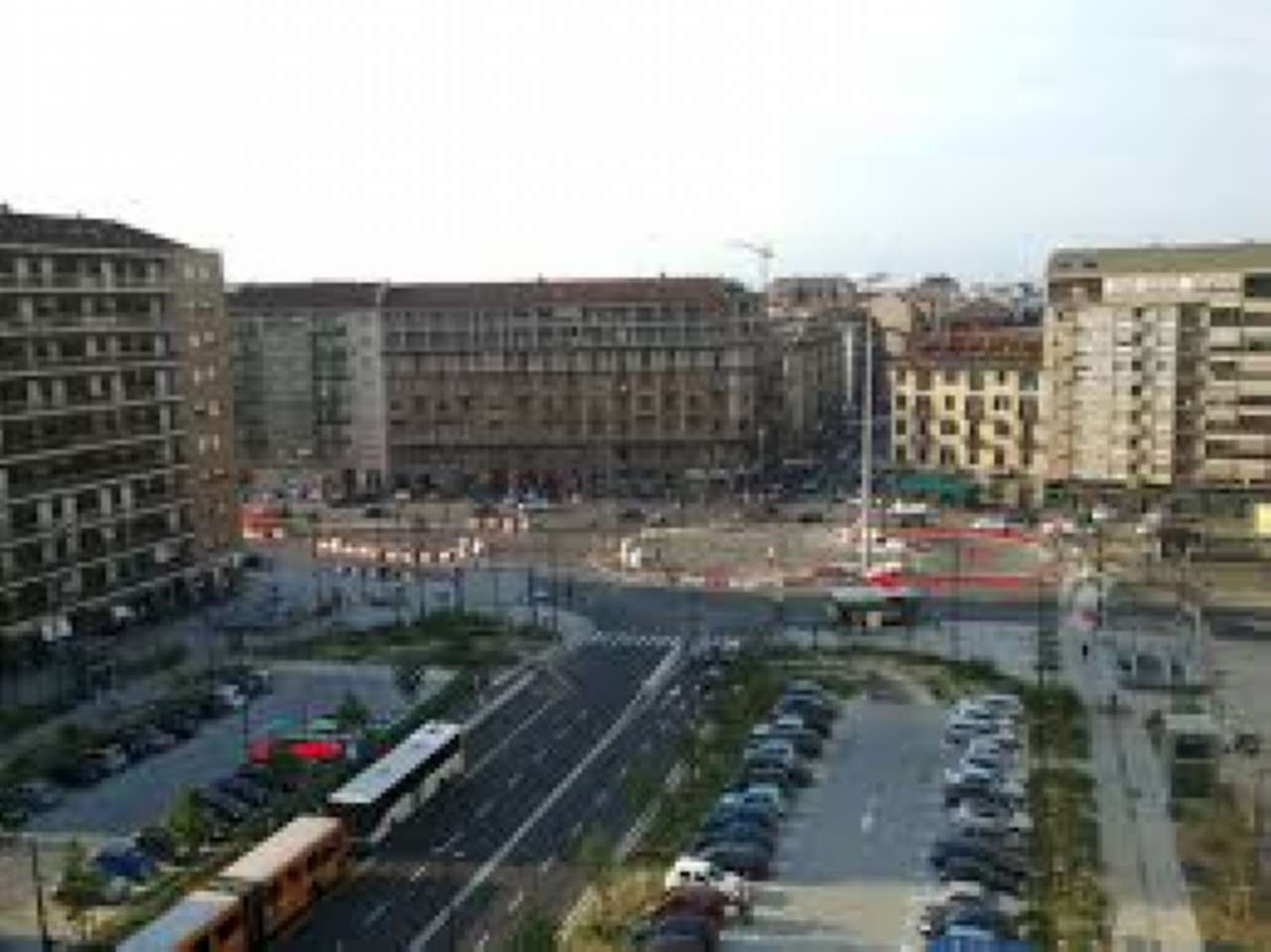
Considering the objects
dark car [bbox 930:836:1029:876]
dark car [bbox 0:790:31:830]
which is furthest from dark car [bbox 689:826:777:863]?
dark car [bbox 0:790:31:830]

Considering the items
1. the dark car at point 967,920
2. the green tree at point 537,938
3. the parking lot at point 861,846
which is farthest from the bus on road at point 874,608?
the green tree at point 537,938

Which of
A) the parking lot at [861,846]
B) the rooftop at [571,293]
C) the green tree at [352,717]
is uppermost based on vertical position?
the rooftop at [571,293]

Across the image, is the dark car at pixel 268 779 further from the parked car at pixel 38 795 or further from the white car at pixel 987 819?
the white car at pixel 987 819

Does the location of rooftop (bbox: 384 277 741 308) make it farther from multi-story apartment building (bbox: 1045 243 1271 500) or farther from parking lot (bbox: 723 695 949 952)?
parking lot (bbox: 723 695 949 952)

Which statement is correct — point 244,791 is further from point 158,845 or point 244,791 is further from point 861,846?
point 861,846

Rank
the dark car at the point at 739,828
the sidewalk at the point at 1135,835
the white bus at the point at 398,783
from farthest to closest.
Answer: the white bus at the point at 398,783 < the dark car at the point at 739,828 < the sidewalk at the point at 1135,835

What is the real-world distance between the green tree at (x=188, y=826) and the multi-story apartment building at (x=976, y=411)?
86.0m

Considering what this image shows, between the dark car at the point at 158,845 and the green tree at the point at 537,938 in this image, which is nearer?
the green tree at the point at 537,938

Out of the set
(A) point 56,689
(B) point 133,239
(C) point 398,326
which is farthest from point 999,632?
(C) point 398,326

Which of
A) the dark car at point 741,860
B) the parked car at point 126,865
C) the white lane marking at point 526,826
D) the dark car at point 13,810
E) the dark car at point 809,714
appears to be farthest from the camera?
the dark car at point 809,714

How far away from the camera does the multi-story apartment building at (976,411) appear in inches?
5034

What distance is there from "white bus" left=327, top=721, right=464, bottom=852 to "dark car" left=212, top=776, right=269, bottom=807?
3.96 metres

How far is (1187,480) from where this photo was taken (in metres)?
111

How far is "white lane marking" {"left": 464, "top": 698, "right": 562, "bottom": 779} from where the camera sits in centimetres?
6209
